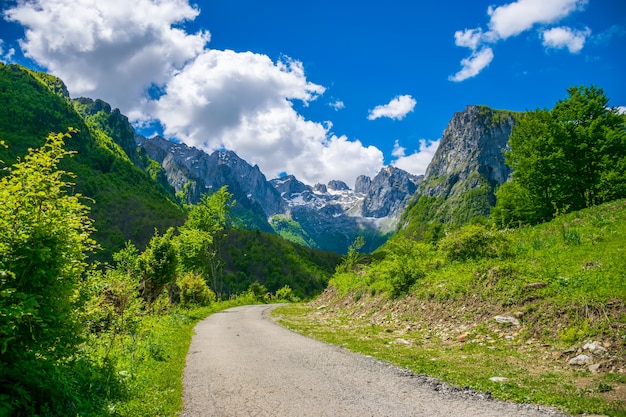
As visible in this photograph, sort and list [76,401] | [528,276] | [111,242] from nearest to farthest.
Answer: [76,401]
[528,276]
[111,242]

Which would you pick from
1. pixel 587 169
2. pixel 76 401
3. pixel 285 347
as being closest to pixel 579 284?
pixel 285 347

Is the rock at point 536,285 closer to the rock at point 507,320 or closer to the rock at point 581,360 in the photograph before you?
the rock at point 507,320

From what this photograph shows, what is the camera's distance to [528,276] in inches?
588

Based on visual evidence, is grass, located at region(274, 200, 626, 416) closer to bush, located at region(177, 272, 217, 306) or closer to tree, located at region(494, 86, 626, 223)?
tree, located at region(494, 86, 626, 223)

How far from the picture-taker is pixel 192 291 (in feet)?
145

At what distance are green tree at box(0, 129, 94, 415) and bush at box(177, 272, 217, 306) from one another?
36669mm

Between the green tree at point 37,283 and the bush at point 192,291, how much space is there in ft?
120

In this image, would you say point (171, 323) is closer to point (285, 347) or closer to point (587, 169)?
point (285, 347)

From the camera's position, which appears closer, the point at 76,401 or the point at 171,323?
the point at 76,401

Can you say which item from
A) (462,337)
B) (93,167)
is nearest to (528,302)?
(462,337)

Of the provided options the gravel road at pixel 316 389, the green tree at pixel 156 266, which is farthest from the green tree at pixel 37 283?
the green tree at pixel 156 266

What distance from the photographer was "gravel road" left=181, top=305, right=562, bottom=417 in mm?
7336

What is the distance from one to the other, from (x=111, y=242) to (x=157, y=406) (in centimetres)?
12157

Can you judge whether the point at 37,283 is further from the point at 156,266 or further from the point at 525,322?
the point at 156,266
